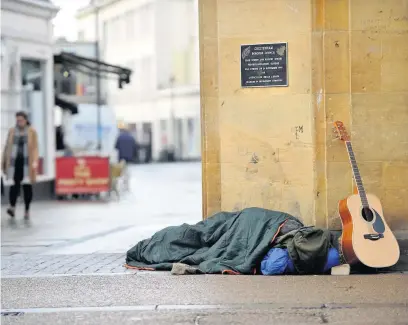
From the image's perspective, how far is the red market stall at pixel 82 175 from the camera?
20.2m

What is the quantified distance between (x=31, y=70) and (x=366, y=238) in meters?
13.8

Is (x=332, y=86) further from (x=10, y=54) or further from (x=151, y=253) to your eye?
(x=10, y=54)

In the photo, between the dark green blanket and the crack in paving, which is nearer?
the crack in paving

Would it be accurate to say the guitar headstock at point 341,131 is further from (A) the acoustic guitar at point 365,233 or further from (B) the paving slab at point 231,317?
(B) the paving slab at point 231,317

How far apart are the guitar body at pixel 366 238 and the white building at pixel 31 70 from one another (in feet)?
37.6

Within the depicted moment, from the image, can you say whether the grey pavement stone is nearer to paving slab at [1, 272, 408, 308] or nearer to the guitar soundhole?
paving slab at [1, 272, 408, 308]

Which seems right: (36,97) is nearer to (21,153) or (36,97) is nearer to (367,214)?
(21,153)

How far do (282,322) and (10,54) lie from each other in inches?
572

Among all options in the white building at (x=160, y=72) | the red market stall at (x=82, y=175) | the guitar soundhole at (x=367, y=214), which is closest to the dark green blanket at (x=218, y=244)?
the guitar soundhole at (x=367, y=214)

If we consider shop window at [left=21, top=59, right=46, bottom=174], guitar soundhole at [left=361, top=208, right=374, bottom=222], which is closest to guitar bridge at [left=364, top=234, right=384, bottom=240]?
guitar soundhole at [left=361, top=208, right=374, bottom=222]

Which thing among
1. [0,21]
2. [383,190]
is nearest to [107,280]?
[383,190]

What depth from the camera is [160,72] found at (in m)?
57.2

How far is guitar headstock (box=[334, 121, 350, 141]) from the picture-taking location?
376 inches

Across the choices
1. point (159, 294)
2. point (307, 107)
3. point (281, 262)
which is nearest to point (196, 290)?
point (159, 294)
